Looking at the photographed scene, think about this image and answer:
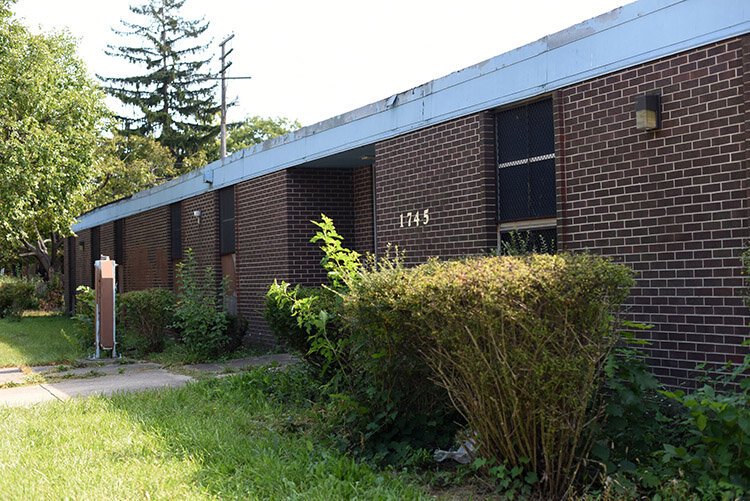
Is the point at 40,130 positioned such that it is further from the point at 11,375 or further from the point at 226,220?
the point at 11,375

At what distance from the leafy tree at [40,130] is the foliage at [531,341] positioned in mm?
15095

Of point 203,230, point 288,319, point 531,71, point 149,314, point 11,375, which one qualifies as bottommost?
point 11,375

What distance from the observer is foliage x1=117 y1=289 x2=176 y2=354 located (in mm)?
14414

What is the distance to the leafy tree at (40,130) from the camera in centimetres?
1798

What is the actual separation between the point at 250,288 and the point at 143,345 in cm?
216

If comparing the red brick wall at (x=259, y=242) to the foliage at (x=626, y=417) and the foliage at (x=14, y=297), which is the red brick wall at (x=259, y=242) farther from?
the foliage at (x=14, y=297)

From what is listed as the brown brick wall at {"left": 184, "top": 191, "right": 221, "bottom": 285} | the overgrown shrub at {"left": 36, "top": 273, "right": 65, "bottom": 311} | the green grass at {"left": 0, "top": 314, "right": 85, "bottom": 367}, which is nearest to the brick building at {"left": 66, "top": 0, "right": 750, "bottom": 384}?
the brown brick wall at {"left": 184, "top": 191, "right": 221, "bottom": 285}

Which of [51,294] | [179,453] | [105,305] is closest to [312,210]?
[105,305]

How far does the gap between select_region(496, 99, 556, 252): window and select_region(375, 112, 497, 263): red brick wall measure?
14 cm

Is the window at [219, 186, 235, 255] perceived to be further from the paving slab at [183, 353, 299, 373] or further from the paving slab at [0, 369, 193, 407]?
the paving slab at [0, 369, 193, 407]

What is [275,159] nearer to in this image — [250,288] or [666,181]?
[250,288]

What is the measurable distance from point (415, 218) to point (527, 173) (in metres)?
2.03

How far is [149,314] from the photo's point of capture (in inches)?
572

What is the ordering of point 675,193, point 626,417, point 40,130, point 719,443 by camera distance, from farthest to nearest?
point 40,130 < point 675,193 < point 626,417 < point 719,443
